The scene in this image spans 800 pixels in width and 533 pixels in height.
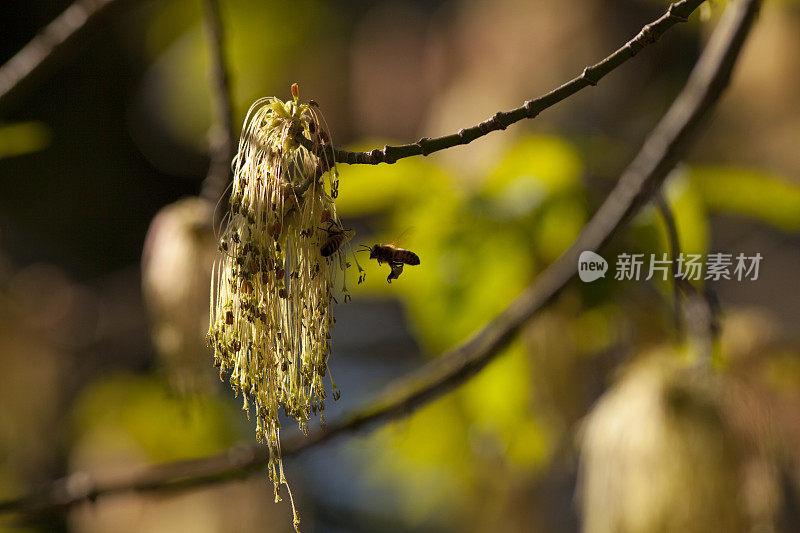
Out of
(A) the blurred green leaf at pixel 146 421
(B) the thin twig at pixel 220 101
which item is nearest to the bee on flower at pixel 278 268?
(B) the thin twig at pixel 220 101

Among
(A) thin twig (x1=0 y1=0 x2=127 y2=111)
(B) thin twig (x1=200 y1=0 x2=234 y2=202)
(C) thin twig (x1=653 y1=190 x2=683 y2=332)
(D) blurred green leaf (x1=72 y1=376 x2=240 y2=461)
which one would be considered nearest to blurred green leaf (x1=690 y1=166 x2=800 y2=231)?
(C) thin twig (x1=653 y1=190 x2=683 y2=332)

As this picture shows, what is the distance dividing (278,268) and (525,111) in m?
0.14

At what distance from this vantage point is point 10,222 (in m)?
2.09

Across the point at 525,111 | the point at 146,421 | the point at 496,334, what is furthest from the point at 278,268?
the point at 146,421

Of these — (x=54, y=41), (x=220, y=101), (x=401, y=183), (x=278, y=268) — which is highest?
(x=54, y=41)

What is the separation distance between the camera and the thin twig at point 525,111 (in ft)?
1.25

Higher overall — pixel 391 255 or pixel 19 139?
pixel 19 139

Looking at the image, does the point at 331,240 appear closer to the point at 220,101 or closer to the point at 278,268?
the point at 278,268

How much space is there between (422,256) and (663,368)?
28cm

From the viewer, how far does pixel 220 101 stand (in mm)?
638

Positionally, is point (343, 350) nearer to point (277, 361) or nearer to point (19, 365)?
point (19, 365)

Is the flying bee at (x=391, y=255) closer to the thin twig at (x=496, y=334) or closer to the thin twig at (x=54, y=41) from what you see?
the thin twig at (x=496, y=334)

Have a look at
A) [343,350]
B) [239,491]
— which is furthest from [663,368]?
[239,491]

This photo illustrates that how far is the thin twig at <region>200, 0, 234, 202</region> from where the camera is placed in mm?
617
